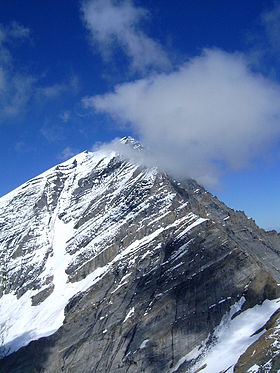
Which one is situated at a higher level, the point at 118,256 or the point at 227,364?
the point at 118,256

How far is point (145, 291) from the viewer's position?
118750 millimetres

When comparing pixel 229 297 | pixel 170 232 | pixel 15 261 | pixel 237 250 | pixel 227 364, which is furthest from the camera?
pixel 15 261

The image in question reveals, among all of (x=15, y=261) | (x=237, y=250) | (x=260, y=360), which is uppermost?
(x=15, y=261)

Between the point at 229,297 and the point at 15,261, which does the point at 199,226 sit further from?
the point at 15,261

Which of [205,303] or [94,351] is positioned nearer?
[205,303]

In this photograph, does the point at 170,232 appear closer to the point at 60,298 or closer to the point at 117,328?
the point at 117,328

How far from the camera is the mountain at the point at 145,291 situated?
9844cm

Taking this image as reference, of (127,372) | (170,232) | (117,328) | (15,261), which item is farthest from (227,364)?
(15,261)

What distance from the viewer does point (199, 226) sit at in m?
119

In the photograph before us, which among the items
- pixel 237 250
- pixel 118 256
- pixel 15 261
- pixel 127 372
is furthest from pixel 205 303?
pixel 15 261

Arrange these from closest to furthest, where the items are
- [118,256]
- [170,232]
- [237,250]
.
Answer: [237,250] < [170,232] < [118,256]

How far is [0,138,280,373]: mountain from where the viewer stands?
98438 millimetres

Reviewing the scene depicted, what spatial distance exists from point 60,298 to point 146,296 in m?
44.8

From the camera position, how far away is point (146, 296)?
11712 centimetres
